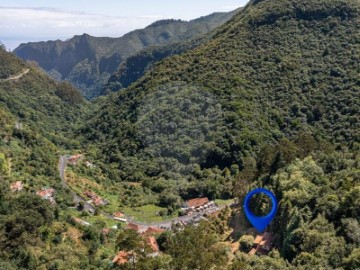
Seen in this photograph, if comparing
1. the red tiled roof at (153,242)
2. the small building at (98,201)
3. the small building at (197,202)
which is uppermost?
the red tiled roof at (153,242)

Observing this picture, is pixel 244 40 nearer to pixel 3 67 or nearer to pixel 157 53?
pixel 3 67

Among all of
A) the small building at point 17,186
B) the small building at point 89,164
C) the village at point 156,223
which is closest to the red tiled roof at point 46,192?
the village at point 156,223

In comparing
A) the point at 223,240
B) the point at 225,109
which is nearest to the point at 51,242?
the point at 223,240


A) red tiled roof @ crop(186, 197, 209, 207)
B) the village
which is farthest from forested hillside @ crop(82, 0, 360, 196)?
the village

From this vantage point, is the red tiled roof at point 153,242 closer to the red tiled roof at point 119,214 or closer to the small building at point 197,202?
the red tiled roof at point 119,214

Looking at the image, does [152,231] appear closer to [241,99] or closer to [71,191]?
[71,191]

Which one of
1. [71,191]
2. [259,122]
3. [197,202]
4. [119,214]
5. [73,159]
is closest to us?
[119,214]

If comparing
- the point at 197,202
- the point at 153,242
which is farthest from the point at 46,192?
the point at 197,202
